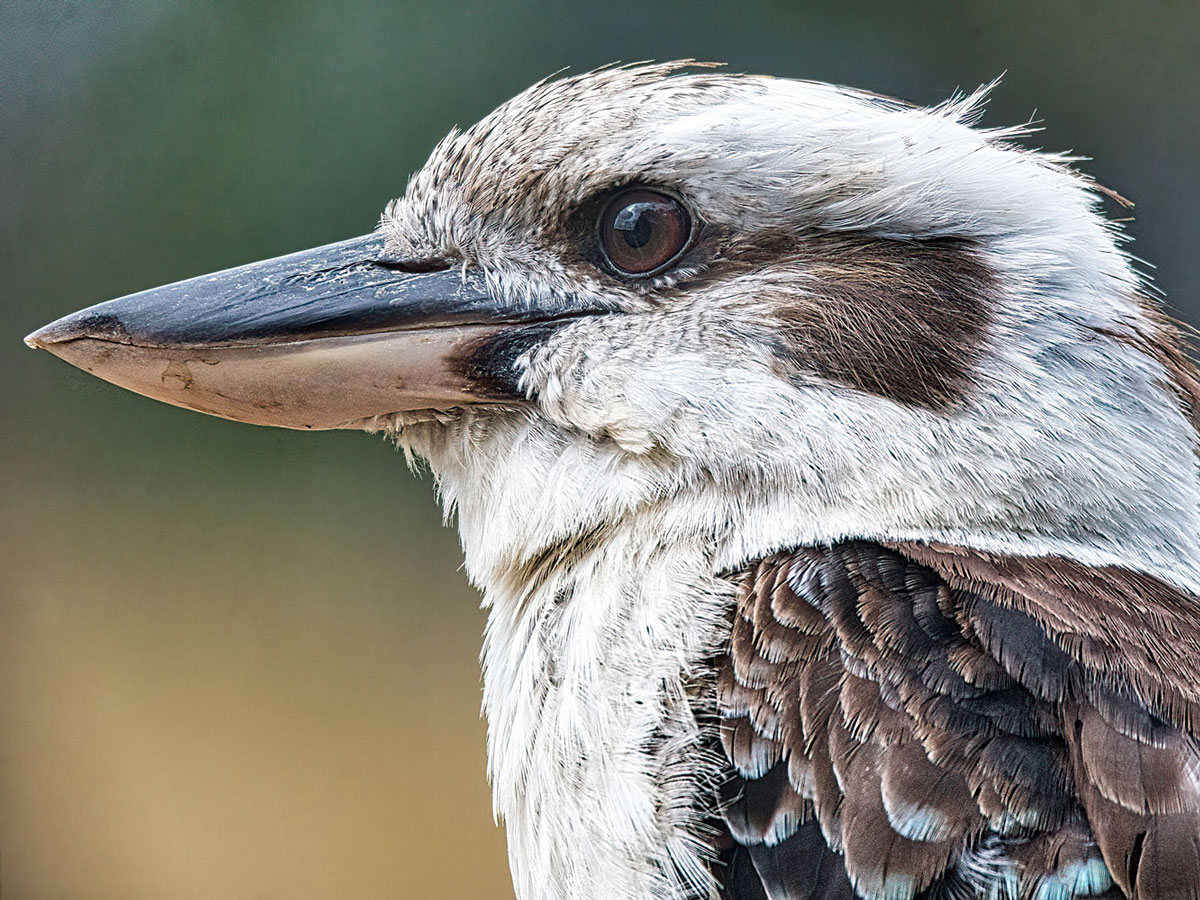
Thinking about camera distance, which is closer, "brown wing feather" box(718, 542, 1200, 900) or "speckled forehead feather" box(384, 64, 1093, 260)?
"brown wing feather" box(718, 542, 1200, 900)

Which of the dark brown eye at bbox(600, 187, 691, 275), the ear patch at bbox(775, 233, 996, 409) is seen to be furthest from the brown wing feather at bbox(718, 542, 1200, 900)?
the dark brown eye at bbox(600, 187, 691, 275)

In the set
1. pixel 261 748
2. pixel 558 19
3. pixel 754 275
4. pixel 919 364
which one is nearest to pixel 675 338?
pixel 754 275

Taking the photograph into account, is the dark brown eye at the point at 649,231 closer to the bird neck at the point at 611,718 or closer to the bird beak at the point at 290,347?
the bird beak at the point at 290,347

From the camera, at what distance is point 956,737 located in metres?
0.66

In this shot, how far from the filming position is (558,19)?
2043 mm

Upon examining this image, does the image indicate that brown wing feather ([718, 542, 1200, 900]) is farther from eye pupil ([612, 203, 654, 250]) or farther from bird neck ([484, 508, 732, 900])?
eye pupil ([612, 203, 654, 250])

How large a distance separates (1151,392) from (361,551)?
161cm

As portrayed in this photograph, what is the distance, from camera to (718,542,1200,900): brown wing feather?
2.06 ft

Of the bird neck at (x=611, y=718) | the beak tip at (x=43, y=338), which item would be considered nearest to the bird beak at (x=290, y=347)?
the beak tip at (x=43, y=338)

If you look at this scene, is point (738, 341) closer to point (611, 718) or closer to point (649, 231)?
point (649, 231)

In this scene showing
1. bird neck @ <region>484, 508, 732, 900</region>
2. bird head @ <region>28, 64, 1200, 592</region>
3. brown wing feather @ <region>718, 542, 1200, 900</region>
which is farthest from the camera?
bird head @ <region>28, 64, 1200, 592</region>

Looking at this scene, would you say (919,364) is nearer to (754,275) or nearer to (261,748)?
(754,275)

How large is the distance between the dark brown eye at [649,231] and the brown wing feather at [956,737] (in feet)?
0.92

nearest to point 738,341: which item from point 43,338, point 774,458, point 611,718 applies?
point 774,458
